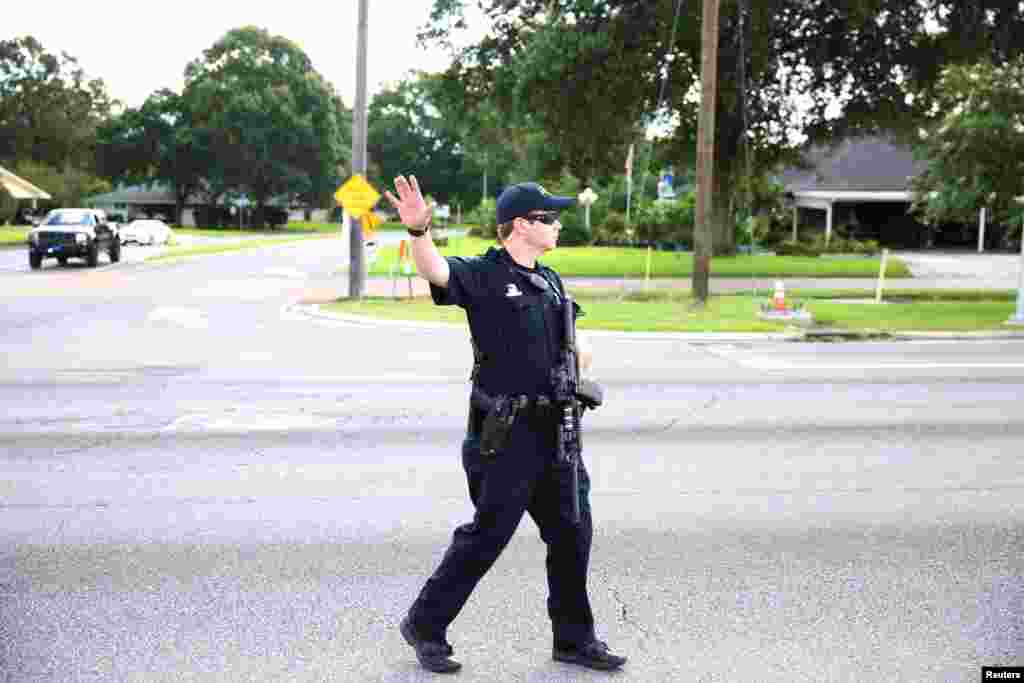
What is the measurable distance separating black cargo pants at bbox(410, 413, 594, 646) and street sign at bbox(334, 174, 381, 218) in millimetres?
18313

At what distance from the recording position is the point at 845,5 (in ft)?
101

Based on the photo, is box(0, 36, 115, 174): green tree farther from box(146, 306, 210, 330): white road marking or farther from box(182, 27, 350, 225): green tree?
box(146, 306, 210, 330): white road marking

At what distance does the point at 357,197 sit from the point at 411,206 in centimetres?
1859

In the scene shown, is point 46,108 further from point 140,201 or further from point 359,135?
point 359,135

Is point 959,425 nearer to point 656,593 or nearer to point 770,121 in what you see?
point 656,593

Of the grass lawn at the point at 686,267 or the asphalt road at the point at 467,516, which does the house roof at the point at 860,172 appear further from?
the asphalt road at the point at 467,516

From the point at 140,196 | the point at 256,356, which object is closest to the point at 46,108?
the point at 140,196

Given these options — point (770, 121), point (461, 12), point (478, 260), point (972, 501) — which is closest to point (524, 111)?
point (461, 12)

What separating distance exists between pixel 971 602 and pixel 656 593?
4.70 feet

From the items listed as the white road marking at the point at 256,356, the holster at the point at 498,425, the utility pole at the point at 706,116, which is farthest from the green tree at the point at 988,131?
the holster at the point at 498,425

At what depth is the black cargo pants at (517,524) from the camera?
4.54 metres

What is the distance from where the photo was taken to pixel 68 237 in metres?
35.0

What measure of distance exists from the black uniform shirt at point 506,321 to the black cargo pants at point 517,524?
0.57 ft

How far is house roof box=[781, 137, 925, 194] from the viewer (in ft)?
188
